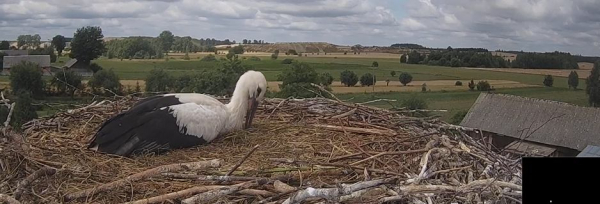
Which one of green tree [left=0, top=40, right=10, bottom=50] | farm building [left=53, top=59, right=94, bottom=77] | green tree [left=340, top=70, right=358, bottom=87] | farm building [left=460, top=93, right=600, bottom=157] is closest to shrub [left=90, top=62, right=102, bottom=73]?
farm building [left=53, top=59, right=94, bottom=77]

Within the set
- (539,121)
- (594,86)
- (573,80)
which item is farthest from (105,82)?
(573,80)

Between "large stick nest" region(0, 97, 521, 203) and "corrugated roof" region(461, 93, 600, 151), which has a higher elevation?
"large stick nest" region(0, 97, 521, 203)

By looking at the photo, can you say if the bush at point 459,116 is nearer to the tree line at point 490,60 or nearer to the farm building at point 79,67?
the tree line at point 490,60

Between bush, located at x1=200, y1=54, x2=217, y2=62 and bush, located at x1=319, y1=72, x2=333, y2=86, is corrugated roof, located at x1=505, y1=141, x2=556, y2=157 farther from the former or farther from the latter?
bush, located at x1=200, y1=54, x2=217, y2=62

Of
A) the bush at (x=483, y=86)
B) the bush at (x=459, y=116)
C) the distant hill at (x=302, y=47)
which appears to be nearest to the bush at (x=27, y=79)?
the distant hill at (x=302, y=47)

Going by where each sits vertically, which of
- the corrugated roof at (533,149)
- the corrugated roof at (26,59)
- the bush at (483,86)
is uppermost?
the corrugated roof at (26,59)
